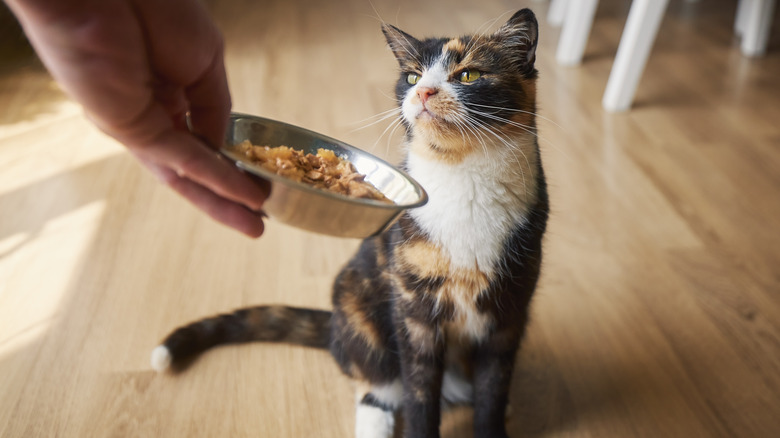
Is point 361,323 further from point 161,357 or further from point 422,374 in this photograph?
point 161,357

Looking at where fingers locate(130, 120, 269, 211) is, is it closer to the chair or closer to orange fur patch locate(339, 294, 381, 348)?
orange fur patch locate(339, 294, 381, 348)

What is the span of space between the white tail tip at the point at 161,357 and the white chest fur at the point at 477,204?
0.62 meters

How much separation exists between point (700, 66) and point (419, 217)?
7.09 ft

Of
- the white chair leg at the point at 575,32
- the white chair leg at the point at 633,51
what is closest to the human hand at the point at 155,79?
the white chair leg at the point at 633,51

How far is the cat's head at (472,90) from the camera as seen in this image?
920 millimetres

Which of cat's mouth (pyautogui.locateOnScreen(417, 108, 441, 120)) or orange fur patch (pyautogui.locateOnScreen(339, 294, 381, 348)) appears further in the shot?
orange fur patch (pyautogui.locateOnScreen(339, 294, 381, 348))

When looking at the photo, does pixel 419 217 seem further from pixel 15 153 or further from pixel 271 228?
pixel 15 153

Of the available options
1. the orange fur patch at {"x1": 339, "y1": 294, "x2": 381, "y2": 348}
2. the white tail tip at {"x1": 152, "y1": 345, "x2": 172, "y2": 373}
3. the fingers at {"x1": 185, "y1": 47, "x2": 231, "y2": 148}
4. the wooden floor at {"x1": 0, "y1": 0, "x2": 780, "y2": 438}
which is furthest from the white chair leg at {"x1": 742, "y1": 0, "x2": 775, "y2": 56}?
the white tail tip at {"x1": 152, "y1": 345, "x2": 172, "y2": 373}

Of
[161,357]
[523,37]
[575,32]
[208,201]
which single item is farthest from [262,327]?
[575,32]

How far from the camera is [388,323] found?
3.62 ft

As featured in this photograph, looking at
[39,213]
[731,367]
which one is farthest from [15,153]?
[731,367]

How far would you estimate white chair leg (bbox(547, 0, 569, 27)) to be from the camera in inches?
117

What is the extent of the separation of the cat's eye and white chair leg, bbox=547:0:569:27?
2.25 metres

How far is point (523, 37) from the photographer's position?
952 millimetres
